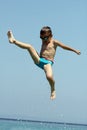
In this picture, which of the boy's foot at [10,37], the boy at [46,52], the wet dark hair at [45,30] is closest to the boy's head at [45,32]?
the wet dark hair at [45,30]

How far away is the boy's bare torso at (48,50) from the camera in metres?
17.3

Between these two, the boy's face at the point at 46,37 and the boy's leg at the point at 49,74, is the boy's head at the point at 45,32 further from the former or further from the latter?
the boy's leg at the point at 49,74

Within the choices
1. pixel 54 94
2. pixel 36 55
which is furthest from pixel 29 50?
pixel 54 94

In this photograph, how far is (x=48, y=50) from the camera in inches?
682

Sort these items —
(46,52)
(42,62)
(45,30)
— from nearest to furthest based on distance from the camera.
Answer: (45,30) < (42,62) < (46,52)

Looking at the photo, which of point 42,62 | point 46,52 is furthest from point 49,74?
point 46,52

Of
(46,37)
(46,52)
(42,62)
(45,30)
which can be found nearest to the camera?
(45,30)

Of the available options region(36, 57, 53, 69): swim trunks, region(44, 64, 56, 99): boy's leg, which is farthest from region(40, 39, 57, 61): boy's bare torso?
Answer: region(44, 64, 56, 99): boy's leg

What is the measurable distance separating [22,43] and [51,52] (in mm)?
1033

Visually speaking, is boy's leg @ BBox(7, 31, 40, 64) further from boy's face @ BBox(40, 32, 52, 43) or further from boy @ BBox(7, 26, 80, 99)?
boy's face @ BBox(40, 32, 52, 43)

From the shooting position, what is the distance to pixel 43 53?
56.7ft

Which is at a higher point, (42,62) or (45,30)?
(45,30)

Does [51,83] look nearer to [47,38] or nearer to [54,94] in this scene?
[54,94]

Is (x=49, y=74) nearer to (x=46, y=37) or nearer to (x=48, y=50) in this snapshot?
(x=48, y=50)
